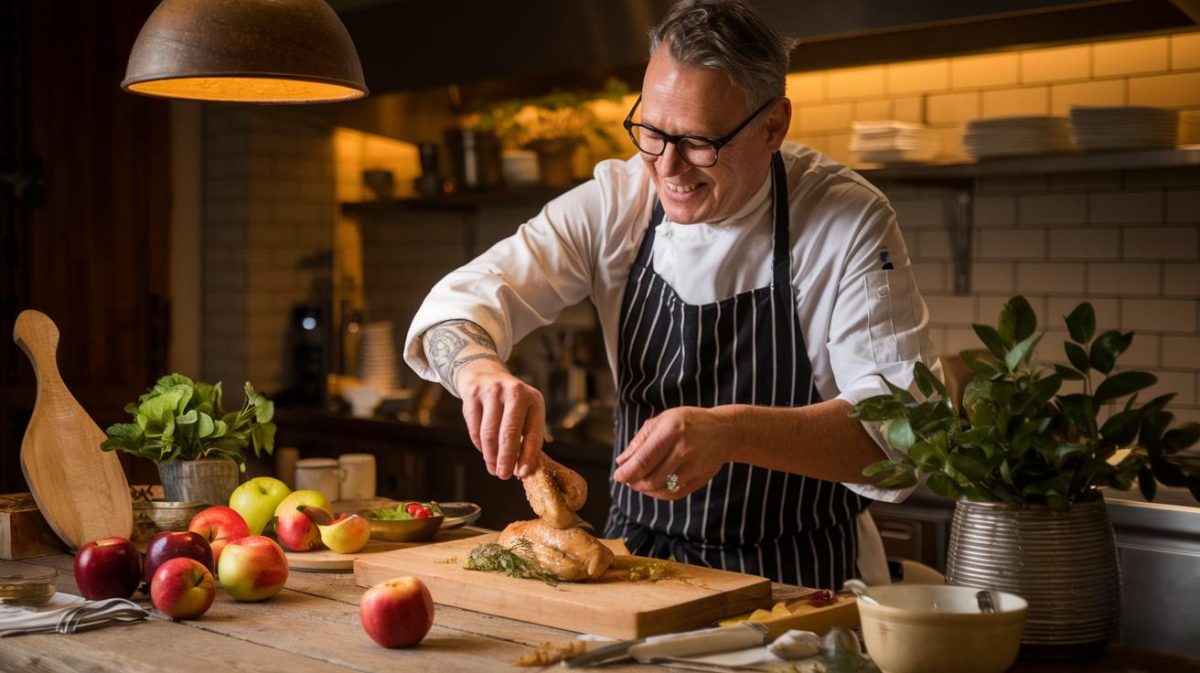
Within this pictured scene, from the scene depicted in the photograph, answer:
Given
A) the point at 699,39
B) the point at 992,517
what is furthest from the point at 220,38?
the point at 992,517

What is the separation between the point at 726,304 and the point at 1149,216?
200 cm

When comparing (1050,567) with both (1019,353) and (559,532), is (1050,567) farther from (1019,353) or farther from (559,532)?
(559,532)

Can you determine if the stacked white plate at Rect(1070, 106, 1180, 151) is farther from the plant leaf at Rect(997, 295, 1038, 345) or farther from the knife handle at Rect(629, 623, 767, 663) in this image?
the knife handle at Rect(629, 623, 767, 663)

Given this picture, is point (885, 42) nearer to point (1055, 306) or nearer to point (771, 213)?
point (1055, 306)

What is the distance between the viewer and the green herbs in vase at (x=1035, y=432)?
5.57ft

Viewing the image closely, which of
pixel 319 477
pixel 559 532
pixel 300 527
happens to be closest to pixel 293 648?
pixel 559 532

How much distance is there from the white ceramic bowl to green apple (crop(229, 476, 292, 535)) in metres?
1.35

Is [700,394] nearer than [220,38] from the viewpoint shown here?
No

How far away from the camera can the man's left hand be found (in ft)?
6.94

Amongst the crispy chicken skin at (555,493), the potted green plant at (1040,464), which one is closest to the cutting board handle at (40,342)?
the crispy chicken skin at (555,493)

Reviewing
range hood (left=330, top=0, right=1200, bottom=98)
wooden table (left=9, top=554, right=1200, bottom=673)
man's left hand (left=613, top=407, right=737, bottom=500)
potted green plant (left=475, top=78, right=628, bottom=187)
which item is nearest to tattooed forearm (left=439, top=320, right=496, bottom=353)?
man's left hand (left=613, top=407, right=737, bottom=500)

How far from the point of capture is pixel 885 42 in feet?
13.9

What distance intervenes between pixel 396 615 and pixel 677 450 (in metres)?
0.53

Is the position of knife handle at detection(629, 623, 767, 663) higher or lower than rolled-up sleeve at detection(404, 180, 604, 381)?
lower
